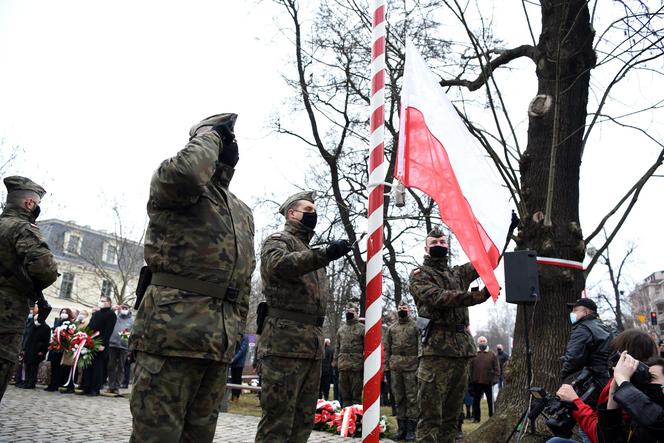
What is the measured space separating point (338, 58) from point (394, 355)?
8.34 meters

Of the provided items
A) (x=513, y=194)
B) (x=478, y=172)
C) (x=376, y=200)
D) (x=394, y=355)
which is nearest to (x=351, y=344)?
(x=394, y=355)

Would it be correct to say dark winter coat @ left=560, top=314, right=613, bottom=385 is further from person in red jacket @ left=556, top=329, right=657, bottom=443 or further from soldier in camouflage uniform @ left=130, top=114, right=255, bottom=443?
soldier in camouflage uniform @ left=130, top=114, right=255, bottom=443

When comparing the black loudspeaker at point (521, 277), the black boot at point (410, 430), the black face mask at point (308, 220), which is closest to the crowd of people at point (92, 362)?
the black boot at point (410, 430)

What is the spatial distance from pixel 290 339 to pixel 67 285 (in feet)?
165

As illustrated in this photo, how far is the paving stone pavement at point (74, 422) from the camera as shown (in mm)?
6609

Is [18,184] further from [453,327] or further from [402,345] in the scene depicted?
[402,345]

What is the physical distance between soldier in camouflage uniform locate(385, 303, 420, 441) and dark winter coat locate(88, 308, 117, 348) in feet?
21.0

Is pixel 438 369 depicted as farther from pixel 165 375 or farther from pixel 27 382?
pixel 27 382

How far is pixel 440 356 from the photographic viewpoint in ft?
18.3

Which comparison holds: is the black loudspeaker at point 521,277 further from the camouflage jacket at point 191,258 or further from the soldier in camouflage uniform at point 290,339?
the camouflage jacket at point 191,258

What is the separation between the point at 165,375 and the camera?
9.86 ft

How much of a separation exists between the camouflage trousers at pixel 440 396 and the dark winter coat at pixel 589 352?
1.35 m

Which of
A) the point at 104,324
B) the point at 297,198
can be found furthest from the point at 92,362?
the point at 297,198

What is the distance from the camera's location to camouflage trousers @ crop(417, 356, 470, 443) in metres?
5.52
